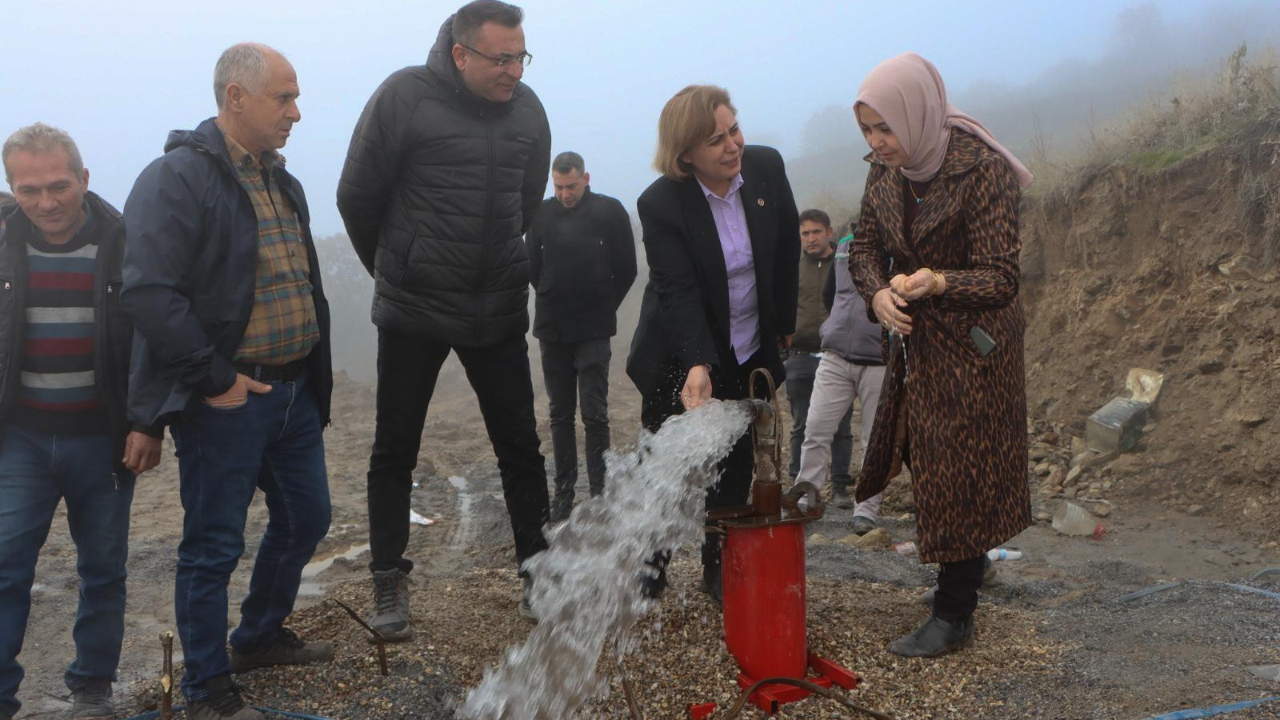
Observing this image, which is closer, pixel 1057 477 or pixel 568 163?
pixel 568 163

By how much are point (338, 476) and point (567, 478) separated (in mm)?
3727

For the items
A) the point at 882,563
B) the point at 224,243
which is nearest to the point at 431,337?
the point at 224,243

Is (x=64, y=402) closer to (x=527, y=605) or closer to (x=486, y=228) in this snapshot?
(x=486, y=228)

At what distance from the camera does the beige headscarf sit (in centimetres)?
313

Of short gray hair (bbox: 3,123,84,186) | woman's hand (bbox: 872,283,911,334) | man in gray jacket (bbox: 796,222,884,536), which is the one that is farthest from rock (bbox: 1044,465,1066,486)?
short gray hair (bbox: 3,123,84,186)

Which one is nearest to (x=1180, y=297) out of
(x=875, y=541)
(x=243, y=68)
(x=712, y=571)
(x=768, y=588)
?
(x=875, y=541)

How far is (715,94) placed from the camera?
346cm

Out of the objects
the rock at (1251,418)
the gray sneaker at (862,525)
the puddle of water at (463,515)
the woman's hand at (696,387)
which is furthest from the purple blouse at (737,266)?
the rock at (1251,418)

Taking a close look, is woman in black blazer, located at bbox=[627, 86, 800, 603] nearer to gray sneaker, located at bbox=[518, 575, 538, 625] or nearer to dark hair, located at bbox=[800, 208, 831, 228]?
gray sneaker, located at bbox=[518, 575, 538, 625]

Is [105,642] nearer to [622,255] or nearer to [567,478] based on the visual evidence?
[567,478]

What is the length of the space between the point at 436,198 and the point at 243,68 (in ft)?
2.61

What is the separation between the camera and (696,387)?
3.40 m

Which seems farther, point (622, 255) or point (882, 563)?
point (622, 255)

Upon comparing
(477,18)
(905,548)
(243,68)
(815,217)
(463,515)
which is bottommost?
(463,515)
